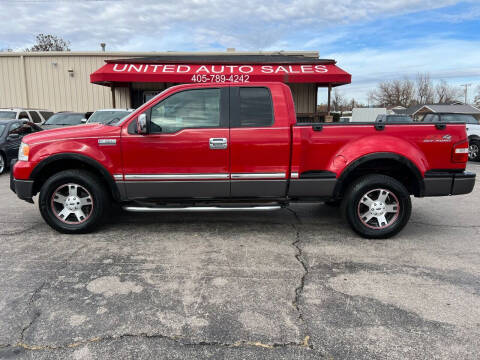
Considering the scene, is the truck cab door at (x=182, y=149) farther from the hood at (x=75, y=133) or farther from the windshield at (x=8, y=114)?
the windshield at (x=8, y=114)

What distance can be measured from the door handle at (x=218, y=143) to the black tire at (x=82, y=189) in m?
1.55

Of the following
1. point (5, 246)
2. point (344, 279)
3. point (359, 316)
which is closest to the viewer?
point (359, 316)

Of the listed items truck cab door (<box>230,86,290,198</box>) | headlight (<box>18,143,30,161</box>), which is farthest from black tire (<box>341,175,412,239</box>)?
headlight (<box>18,143,30,161</box>)

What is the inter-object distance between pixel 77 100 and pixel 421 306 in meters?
19.4

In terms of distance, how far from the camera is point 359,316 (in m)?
2.84

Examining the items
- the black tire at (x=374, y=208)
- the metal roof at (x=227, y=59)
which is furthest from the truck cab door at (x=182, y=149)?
the metal roof at (x=227, y=59)

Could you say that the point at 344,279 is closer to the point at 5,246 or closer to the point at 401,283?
the point at 401,283

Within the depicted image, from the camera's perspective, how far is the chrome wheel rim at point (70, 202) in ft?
15.2

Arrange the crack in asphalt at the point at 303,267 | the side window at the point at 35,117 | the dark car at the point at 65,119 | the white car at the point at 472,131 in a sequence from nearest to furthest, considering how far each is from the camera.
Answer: the crack in asphalt at the point at 303,267, the dark car at the point at 65,119, the white car at the point at 472,131, the side window at the point at 35,117

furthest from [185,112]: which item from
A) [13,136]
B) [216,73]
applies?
[216,73]

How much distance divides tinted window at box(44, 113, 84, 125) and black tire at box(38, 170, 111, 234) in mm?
8959

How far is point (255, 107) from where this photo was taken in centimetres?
454

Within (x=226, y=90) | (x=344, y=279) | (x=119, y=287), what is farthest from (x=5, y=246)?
(x=344, y=279)

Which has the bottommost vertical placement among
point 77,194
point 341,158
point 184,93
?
point 77,194
